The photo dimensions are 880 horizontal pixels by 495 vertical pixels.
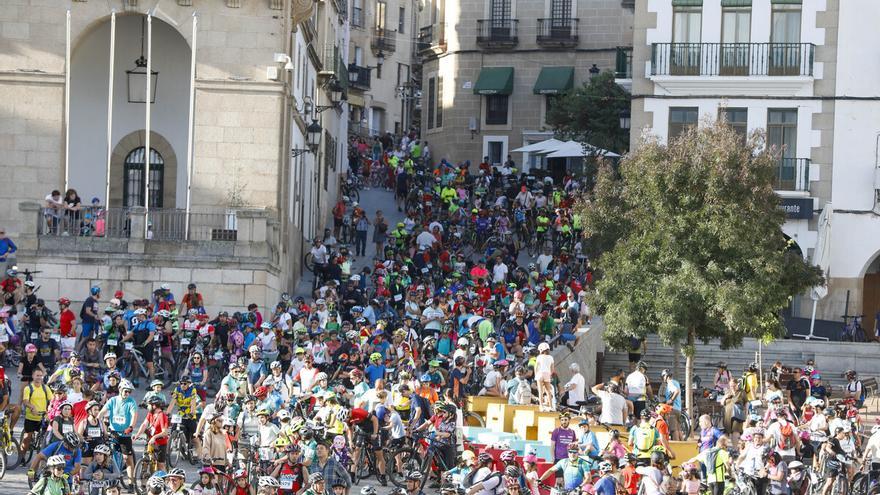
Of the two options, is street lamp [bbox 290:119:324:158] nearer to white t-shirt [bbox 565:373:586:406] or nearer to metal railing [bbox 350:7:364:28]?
white t-shirt [bbox 565:373:586:406]

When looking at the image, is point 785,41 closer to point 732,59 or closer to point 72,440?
point 732,59

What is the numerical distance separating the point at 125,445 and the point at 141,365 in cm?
715

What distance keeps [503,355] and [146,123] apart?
35.3 feet

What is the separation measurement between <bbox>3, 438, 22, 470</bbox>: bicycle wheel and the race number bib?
5.11 m

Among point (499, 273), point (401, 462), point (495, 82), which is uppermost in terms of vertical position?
point (495, 82)

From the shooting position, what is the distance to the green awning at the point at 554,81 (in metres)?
71.5

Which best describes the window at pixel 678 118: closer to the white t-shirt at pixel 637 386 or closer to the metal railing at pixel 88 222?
the white t-shirt at pixel 637 386

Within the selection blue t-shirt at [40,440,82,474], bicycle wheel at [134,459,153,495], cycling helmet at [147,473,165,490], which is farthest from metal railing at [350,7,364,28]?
cycling helmet at [147,473,165,490]

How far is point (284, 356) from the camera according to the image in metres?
36.2

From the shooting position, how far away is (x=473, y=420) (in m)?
33.8

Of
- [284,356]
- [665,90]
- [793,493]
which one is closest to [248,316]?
[284,356]

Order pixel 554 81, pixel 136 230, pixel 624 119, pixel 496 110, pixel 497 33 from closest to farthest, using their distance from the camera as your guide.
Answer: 1. pixel 136 230
2. pixel 624 119
3. pixel 554 81
4. pixel 497 33
5. pixel 496 110

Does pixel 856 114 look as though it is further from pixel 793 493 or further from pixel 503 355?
pixel 793 493

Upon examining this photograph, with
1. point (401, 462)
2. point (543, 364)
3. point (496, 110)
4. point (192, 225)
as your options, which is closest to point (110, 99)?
point (192, 225)
